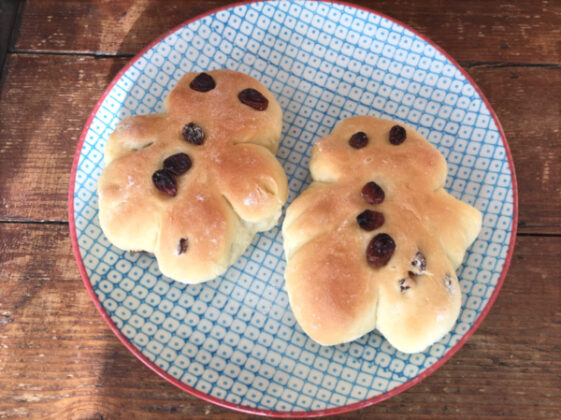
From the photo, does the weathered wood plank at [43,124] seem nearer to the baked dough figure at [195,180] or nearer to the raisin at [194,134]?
the baked dough figure at [195,180]

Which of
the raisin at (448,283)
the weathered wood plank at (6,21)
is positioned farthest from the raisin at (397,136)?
the weathered wood plank at (6,21)

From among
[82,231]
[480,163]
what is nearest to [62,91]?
[82,231]

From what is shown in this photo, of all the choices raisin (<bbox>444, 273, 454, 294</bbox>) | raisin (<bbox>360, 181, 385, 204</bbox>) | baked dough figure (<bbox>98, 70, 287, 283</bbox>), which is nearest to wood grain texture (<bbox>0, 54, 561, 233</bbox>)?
baked dough figure (<bbox>98, 70, 287, 283</bbox>)

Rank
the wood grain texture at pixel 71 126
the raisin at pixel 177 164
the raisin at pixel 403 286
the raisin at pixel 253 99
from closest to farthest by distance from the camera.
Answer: the raisin at pixel 403 286 → the raisin at pixel 177 164 → the raisin at pixel 253 99 → the wood grain texture at pixel 71 126

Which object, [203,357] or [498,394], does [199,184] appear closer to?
[203,357]

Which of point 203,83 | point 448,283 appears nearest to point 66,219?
point 203,83

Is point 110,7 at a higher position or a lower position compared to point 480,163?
lower

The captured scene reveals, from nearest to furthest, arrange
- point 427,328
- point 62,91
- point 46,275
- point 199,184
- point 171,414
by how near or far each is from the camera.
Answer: point 427,328, point 199,184, point 171,414, point 46,275, point 62,91

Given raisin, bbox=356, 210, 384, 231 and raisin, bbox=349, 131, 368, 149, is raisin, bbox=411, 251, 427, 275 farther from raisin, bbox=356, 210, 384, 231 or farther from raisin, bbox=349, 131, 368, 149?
raisin, bbox=349, 131, 368, 149
